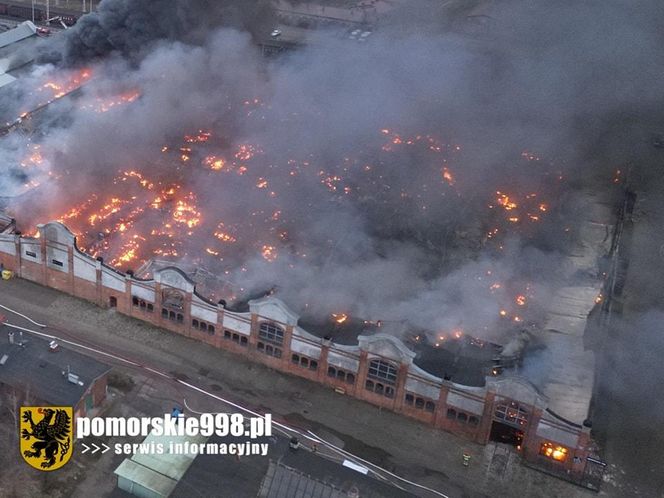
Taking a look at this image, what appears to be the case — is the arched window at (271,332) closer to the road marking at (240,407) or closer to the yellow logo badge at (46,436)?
the road marking at (240,407)

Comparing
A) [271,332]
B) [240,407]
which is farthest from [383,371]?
[240,407]

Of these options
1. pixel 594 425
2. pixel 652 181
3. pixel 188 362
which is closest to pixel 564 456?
pixel 594 425

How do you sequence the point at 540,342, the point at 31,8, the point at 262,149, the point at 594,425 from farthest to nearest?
the point at 31,8 → the point at 262,149 → the point at 540,342 → the point at 594,425

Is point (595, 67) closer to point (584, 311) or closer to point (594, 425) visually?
point (584, 311)

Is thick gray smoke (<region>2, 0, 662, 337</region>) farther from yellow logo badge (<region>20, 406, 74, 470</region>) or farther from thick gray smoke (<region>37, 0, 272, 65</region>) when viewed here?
yellow logo badge (<region>20, 406, 74, 470</region>)

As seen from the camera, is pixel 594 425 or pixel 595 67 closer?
pixel 594 425

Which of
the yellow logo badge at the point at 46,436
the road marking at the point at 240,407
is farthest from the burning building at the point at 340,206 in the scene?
the yellow logo badge at the point at 46,436
